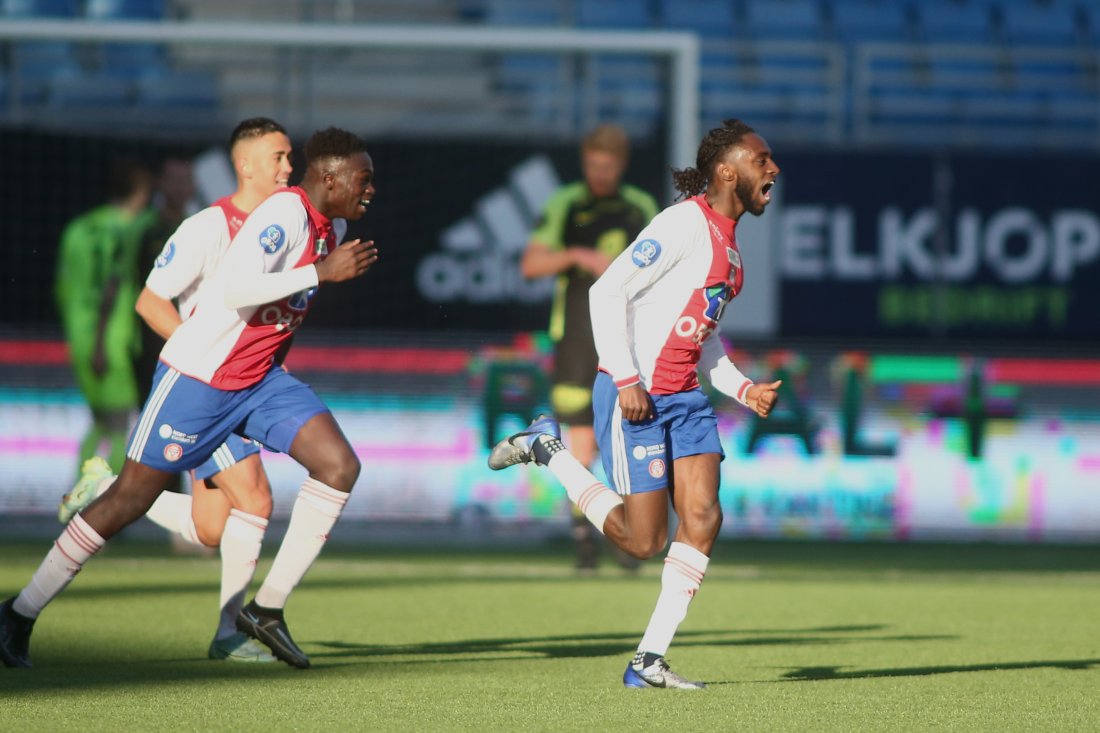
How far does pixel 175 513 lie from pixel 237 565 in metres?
0.58

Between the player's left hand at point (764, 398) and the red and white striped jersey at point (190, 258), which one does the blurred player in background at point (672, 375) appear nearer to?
the player's left hand at point (764, 398)

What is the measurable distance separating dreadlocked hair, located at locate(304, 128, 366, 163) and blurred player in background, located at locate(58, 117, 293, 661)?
0.51 metres

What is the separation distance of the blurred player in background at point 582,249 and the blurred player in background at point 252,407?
388 cm

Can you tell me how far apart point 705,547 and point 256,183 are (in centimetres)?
221

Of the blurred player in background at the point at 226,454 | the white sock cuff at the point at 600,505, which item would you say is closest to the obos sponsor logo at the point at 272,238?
the blurred player in background at the point at 226,454

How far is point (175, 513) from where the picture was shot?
6645 millimetres

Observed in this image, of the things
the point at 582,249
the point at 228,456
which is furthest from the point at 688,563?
the point at 582,249

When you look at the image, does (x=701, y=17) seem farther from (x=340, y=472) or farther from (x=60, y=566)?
(x=60, y=566)

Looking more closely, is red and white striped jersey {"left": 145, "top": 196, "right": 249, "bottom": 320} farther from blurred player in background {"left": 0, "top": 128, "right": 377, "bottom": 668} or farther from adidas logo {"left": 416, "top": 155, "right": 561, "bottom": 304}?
adidas logo {"left": 416, "top": 155, "right": 561, "bottom": 304}

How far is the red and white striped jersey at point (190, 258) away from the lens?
20.2 feet

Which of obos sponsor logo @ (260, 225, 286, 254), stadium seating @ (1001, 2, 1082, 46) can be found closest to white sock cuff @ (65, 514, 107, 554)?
obos sponsor logo @ (260, 225, 286, 254)

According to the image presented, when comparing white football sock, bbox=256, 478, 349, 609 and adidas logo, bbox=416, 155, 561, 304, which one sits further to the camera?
adidas logo, bbox=416, 155, 561, 304

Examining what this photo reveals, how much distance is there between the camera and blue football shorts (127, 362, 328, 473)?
18.7 ft

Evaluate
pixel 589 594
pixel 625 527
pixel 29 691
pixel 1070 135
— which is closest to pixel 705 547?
pixel 625 527
